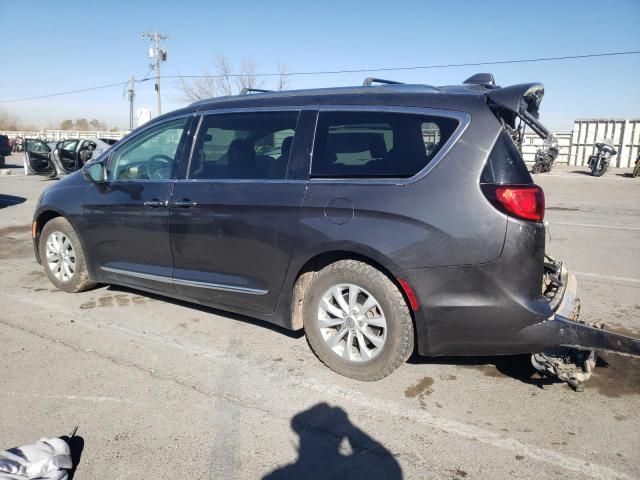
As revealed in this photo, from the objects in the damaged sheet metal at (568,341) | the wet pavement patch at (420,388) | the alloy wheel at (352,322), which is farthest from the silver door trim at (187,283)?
the damaged sheet metal at (568,341)

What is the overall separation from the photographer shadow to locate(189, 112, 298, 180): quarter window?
162 cm

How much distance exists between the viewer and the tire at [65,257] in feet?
15.7

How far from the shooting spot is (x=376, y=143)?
3186 millimetres

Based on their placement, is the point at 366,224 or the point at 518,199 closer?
the point at 518,199

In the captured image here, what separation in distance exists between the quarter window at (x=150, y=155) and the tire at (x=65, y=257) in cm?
85

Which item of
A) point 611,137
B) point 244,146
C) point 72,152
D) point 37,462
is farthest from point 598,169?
point 37,462

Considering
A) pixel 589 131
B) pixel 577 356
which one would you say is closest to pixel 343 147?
pixel 577 356

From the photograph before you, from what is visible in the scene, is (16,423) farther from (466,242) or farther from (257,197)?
(466,242)

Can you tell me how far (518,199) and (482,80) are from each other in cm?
114

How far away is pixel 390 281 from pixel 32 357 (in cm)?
263

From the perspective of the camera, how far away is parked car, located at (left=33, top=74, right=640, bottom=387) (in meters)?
2.80

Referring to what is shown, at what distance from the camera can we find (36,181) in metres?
17.6

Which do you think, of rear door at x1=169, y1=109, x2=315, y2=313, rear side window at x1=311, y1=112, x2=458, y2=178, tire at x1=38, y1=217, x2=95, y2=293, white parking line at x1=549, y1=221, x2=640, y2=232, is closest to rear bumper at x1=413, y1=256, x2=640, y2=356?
rear side window at x1=311, y1=112, x2=458, y2=178

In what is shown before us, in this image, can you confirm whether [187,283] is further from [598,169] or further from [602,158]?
[598,169]
